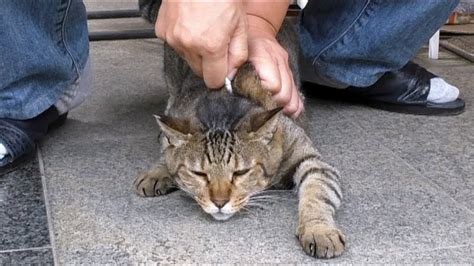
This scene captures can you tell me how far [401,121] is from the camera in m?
2.18

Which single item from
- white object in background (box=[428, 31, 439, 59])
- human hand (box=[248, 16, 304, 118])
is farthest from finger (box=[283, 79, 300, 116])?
white object in background (box=[428, 31, 439, 59])

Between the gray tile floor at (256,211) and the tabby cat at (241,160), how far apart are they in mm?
38

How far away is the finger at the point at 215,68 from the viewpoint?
56.2 inches

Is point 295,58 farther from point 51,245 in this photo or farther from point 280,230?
point 51,245

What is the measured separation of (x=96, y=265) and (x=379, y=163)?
787 millimetres

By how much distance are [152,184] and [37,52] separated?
1.48 feet

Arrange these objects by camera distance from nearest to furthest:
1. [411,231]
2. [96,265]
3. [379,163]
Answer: [96,265] < [411,231] < [379,163]

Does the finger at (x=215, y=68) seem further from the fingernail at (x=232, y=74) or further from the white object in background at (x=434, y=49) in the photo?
the white object in background at (x=434, y=49)

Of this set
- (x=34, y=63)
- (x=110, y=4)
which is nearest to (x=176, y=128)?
(x=34, y=63)

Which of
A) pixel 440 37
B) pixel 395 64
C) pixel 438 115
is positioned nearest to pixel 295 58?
pixel 395 64

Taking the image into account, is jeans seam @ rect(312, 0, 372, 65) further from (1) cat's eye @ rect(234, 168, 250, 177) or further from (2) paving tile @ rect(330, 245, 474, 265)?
(2) paving tile @ rect(330, 245, 474, 265)

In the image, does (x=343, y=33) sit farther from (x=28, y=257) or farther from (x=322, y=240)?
(x=28, y=257)

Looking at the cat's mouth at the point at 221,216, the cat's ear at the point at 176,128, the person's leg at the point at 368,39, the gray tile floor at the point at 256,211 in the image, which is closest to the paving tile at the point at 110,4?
the gray tile floor at the point at 256,211

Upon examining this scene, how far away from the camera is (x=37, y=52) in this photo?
5.99ft
